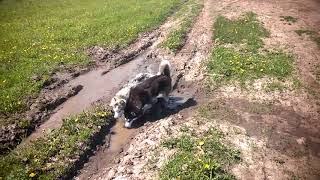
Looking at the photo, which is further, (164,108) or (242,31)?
(242,31)

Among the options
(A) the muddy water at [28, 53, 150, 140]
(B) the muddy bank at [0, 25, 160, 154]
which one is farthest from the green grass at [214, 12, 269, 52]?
(A) the muddy water at [28, 53, 150, 140]

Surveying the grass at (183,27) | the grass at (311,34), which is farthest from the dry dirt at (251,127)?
the grass at (311,34)

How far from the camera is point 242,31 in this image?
67.6 feet

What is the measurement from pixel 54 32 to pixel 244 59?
12134mm

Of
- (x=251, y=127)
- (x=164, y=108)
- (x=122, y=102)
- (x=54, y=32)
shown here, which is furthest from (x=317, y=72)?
(x=54, y=32)

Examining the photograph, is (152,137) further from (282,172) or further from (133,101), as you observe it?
(282,172)

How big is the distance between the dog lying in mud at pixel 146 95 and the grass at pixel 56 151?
923mm

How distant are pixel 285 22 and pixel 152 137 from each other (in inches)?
559

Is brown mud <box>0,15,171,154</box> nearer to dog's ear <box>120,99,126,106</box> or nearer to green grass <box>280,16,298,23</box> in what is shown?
dog's ear <box>120,99,126,106</box>

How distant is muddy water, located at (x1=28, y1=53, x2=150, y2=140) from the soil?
0.04 m

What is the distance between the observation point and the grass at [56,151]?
10.4m

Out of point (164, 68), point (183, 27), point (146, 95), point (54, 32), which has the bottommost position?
point (183, 27)

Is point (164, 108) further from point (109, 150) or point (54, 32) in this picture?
point (54, 32)

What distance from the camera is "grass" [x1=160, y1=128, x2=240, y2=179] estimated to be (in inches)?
392
